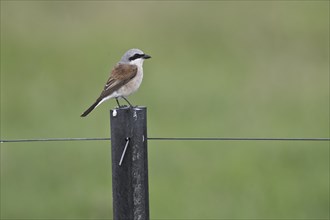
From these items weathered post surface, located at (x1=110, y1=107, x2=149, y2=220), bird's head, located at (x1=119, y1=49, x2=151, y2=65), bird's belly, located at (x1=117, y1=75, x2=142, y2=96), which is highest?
bird's head, located at (x1=119, y1=49, x2=151, y2=65)

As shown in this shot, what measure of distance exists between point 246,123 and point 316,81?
10.00ft

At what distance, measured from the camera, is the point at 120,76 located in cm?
680

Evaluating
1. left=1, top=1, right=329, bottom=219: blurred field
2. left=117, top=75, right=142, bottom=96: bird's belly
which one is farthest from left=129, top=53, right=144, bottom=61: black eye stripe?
left=1, top=1, right=329, bottom=219: blurred field

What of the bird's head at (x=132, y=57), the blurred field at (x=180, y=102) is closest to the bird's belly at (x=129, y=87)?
the bird's head at (x=132, y=57)

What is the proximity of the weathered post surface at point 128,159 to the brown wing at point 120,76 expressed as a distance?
214cm

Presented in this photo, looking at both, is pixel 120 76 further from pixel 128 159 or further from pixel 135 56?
pixel 128 159

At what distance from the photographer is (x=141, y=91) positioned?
15.0 metres

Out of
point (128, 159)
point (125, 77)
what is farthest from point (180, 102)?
point (128, 159)

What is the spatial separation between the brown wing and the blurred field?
3.43 m

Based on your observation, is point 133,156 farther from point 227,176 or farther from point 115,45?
point 115,45

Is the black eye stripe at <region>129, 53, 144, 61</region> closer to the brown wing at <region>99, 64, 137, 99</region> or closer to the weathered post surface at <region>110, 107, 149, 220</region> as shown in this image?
the brown wing at <region>99, 64, 137, 99</region>

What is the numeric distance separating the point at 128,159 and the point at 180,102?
32.7 feet

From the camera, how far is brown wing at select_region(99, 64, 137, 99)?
6.76 m

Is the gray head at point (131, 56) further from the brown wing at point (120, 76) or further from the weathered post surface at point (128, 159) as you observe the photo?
the weathered post surface at point (128, 159)
